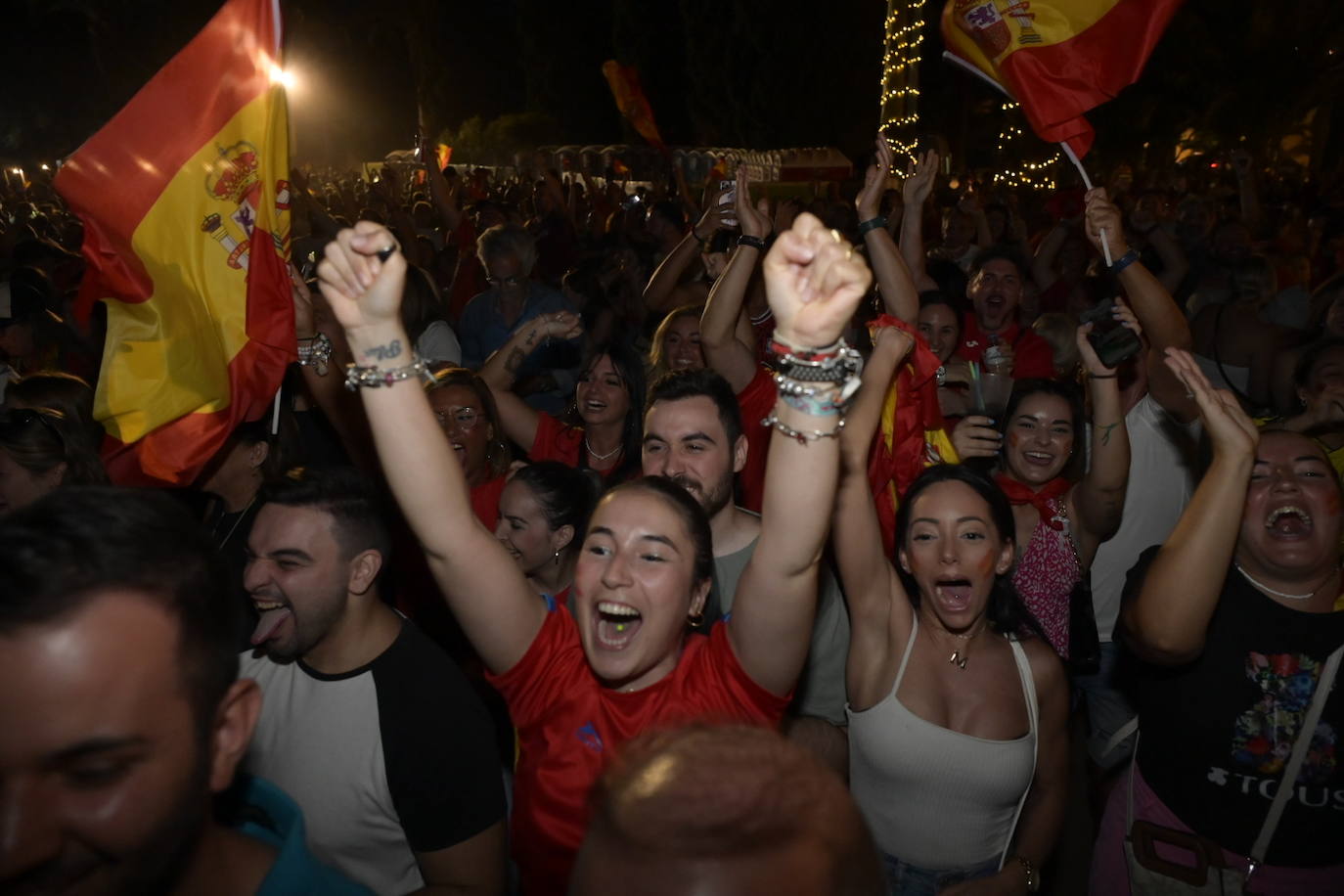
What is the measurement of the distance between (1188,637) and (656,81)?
143ft

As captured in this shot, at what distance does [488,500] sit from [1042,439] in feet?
7.53

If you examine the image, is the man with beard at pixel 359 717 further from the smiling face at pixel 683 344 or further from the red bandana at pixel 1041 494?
the smiling face at pixel 683 344

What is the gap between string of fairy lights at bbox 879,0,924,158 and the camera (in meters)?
26.6

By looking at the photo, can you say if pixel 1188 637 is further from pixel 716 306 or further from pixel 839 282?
pixel 716 306

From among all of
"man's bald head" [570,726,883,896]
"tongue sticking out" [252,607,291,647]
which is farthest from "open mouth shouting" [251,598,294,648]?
"man's bald head" [570,726,883,896]

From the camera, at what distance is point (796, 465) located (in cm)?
210

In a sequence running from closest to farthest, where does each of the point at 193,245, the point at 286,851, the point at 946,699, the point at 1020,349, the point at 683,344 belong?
the point at 286,851
the point at 946,699
the point at 193,245
the point at 683,344
the point at 1020,349

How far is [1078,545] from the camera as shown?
3.85 meters

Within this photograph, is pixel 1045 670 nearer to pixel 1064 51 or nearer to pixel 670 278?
pixel 1064 51

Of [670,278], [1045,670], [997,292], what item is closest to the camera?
[1045,670]

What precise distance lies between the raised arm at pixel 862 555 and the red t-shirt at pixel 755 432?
53.6 inches

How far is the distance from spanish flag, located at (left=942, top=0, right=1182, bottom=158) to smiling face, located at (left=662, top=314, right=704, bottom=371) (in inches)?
76.5

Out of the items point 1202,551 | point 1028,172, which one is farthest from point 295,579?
point 1028,172

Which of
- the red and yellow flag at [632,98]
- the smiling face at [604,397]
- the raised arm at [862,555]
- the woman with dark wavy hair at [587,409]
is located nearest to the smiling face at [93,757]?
the raised arm at [862,555]
